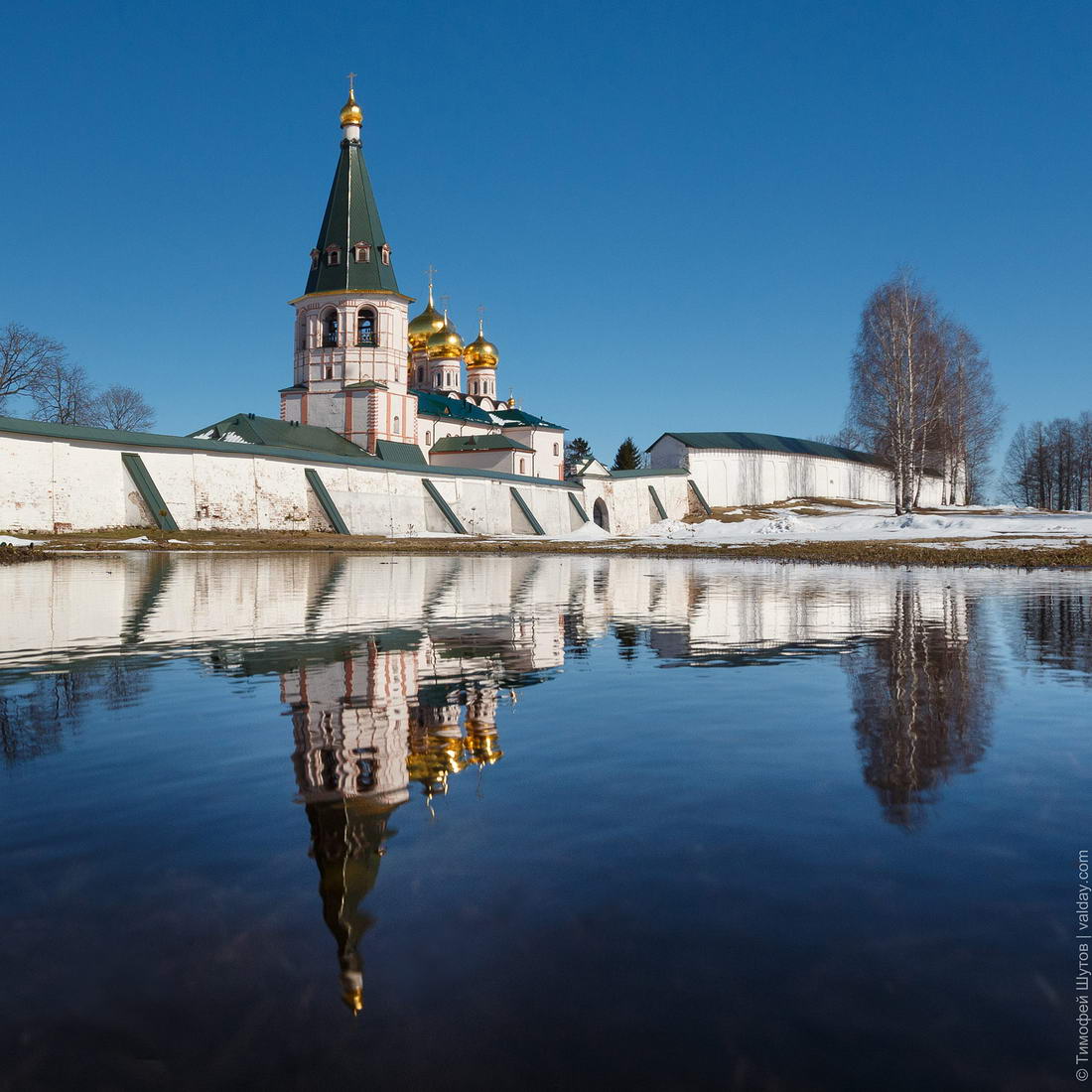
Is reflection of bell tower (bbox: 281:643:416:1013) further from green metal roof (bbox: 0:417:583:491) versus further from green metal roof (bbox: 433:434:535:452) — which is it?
green metal roof (bbox: 433:434:535:452)

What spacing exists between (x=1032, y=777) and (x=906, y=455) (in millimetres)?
41084

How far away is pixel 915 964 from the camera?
86.6 inches

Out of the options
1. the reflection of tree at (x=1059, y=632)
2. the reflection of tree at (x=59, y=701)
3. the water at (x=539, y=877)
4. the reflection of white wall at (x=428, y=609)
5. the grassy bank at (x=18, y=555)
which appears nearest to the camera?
the water at (x=539, y=877)

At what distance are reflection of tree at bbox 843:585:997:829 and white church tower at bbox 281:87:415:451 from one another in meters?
48.5

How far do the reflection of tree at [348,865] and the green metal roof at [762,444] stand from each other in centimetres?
6470

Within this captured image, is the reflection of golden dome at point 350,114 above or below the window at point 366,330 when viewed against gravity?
above

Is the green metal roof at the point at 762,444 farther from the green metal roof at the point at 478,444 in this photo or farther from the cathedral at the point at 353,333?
the cathedral at the point at 353,333

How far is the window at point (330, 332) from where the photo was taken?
54.6 meters

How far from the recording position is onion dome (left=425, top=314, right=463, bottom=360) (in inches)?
2872

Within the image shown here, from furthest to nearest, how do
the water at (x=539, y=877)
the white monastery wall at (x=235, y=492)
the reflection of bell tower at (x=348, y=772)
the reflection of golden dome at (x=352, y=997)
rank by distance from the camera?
1. the white monastery wall at (x=235, y=492)
2. the reflection of bell tower at (x=348, y=772)
3. the reflection of golden dome at (x=352, y=997)
4. the water at (x=539, y=877)

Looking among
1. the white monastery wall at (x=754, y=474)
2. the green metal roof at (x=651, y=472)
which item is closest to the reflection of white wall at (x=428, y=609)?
the green metal roof at (x=651, y=472)

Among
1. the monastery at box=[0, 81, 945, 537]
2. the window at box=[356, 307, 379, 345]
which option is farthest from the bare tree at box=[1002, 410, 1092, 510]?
the window at box=[356, 307, 379, 345]

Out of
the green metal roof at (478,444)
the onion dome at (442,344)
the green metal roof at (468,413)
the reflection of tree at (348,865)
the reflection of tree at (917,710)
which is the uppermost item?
the onion dome at (442,344)

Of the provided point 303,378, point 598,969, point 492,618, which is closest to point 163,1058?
point 598,969
